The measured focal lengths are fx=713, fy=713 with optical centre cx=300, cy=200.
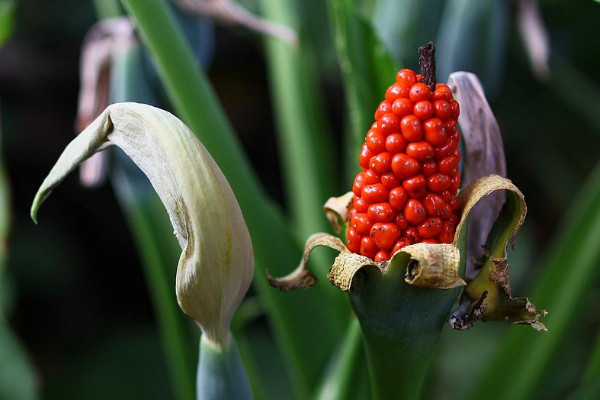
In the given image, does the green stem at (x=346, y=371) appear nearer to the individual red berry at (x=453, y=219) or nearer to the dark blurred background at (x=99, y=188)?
the individual red berry at (x=453, y=219)

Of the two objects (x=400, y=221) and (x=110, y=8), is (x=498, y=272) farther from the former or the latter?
(x=110, y=8)

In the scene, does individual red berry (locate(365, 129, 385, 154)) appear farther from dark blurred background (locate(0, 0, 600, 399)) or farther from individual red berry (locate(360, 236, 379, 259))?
dark blurred background (locate(0, 0, 600, 399))

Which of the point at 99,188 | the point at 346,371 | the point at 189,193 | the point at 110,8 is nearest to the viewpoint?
the point at 189,193

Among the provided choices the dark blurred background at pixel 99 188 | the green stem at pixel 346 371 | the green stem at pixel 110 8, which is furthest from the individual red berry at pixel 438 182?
the dark blurred background at pixel 99 188

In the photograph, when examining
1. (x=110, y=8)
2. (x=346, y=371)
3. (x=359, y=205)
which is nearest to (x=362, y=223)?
(x=359, y=205)

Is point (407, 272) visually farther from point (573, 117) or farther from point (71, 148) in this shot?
point (573, 117)

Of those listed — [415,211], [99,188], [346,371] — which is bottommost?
[99,188]

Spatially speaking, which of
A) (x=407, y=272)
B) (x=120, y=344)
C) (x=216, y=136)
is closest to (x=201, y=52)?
(x=216, y=136)
